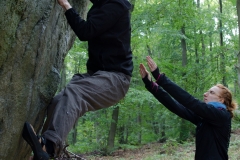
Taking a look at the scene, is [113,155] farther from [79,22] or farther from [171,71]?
[79,22]

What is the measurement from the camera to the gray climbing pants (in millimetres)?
3111

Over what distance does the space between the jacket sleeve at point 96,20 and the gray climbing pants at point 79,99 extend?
1.81 ft

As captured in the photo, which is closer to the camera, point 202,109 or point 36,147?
point 36,147

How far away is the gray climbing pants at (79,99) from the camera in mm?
3111

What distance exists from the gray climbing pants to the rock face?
309mm

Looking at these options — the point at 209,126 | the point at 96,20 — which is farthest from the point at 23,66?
the point at 209,126

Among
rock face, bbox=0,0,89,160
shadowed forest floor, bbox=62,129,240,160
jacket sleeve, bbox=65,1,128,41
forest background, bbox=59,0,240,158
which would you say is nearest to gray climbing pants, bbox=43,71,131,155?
rock face, bbox=0,0,89,160

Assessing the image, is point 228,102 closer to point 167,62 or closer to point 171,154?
point 171,154

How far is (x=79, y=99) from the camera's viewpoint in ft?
11.3

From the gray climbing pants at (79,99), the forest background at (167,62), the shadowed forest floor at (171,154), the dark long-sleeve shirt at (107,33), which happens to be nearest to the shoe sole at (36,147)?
the gray climbing pants at (79,99)

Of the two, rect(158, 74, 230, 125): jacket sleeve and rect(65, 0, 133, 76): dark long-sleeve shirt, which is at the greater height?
rect(65, 0, 133, 76): dark long-sleeve shirt

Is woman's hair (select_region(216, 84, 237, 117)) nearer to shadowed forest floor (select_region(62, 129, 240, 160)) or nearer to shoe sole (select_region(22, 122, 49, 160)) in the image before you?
shoe sole (select_region(22, 122, 49, 160))

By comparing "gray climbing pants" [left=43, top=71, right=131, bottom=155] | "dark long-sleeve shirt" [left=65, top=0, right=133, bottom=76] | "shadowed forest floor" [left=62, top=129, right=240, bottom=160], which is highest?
"dark long-sleeve shirt" [left=65, top=0, right=133, bottom=76]

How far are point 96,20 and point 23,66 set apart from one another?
1.05 meters
